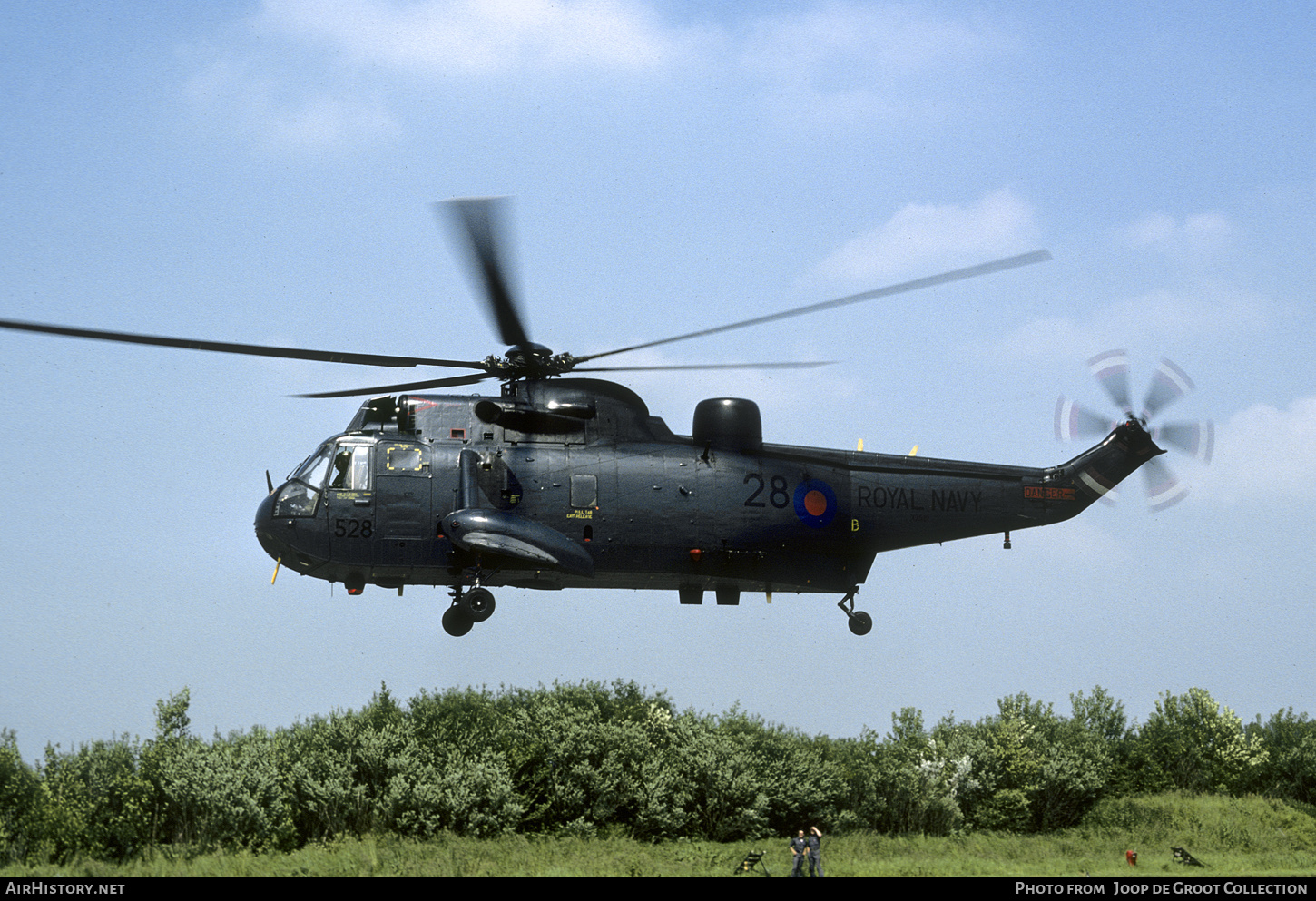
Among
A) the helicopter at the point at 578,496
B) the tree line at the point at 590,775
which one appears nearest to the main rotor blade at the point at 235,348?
the helicopter at the point at 578,496

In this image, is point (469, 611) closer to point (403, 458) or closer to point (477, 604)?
point (477, 604)

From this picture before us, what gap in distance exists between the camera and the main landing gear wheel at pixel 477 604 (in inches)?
883

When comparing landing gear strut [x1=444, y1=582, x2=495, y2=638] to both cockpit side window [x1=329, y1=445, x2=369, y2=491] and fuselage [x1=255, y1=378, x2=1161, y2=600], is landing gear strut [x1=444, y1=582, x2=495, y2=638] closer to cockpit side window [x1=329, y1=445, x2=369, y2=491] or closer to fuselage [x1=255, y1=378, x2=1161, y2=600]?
fuselage [x1=255, y1=378, x2=1161, y2=600]

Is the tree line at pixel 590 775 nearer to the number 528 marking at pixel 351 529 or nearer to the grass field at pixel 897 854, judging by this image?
the grass field at pixel 897 854

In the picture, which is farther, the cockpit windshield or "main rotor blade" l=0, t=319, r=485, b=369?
the cockpit windshield

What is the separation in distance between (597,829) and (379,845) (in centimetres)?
1220

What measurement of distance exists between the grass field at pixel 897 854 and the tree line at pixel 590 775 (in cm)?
157

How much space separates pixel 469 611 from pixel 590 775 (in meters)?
46.0

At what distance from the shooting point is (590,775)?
6575cm

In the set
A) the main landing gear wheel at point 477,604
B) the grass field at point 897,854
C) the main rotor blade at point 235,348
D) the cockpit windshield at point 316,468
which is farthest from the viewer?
the grass field at point 897,854

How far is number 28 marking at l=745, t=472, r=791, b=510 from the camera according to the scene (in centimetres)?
2412

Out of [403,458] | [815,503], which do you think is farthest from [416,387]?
[815,503]

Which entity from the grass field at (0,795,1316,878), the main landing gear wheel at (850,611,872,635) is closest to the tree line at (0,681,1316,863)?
the grass field at (0,795,1316,878)

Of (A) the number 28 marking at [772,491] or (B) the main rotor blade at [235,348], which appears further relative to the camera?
(A) the number 28 marking at [772,491]
